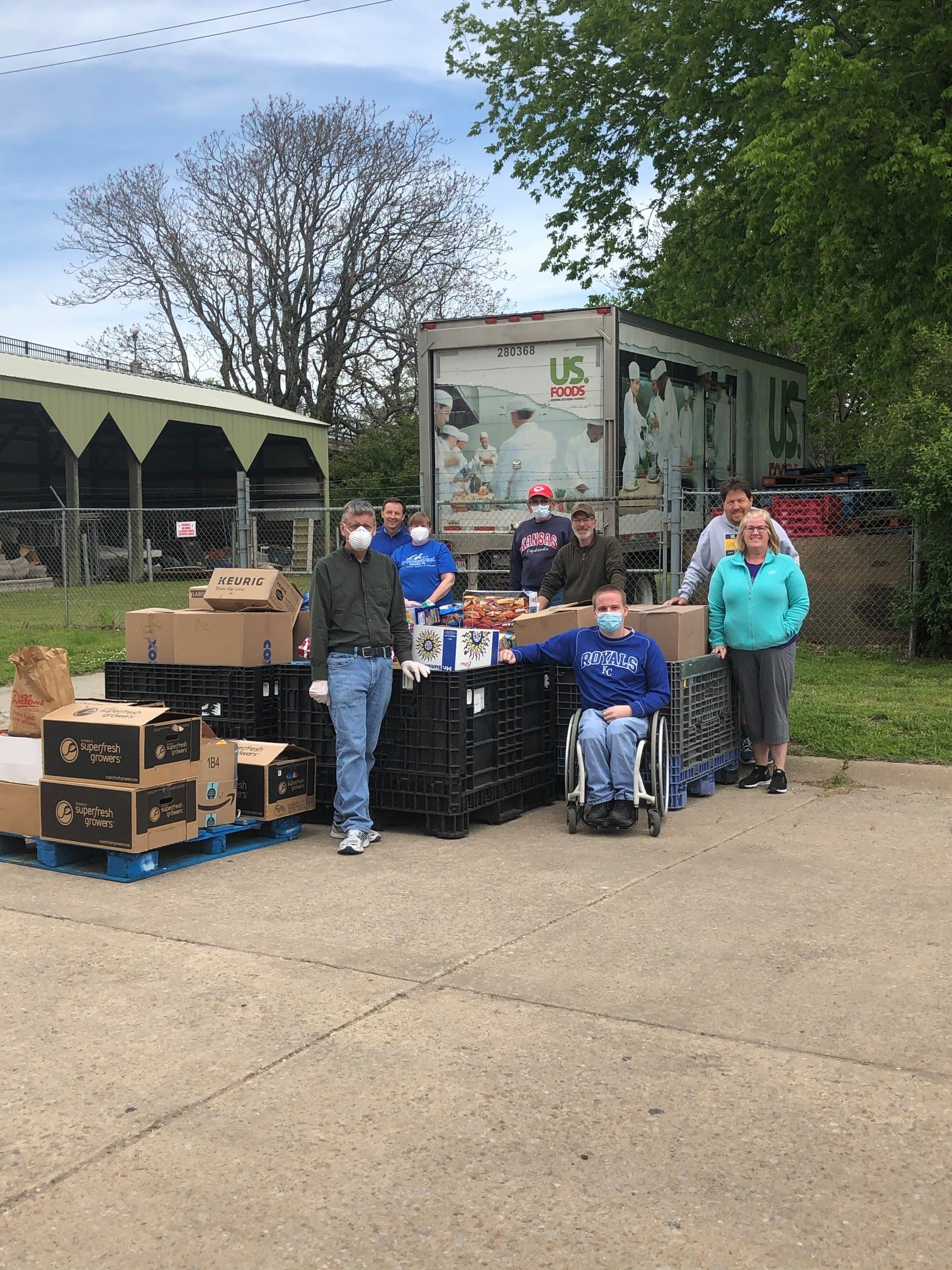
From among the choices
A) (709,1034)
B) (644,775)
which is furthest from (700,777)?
(709,1034)

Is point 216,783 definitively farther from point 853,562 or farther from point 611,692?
point 853,562

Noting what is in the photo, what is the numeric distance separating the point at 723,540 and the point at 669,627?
1.43 meters

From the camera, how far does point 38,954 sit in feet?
17.0

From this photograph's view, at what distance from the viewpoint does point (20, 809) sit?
6.82 m

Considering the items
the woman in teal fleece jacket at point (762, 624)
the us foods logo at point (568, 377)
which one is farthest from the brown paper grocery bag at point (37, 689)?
the us foods logo at point (568, 377)

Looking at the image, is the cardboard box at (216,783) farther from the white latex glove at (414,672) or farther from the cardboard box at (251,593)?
the cardboard box at (251,593)

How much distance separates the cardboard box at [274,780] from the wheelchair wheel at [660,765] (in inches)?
77.4

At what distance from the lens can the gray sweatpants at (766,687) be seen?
825 cm

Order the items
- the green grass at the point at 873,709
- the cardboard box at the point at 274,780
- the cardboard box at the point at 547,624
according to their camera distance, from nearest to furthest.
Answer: the cardboard box at the point at 274,780 → the cardboard box at the point at 547,624 → the green grass at the point at 873,709

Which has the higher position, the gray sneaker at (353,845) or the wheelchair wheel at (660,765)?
the wheelchair wheel at (660,765)

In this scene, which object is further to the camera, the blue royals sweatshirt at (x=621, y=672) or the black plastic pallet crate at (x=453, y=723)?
the blue royals sweatshirt at (x=621, y=672)

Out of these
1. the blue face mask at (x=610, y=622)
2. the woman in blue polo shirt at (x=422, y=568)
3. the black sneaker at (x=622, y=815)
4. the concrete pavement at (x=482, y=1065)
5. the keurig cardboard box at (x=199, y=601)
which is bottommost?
the concrete pavement at (x=482, y=1065)

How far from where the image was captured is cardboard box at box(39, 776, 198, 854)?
250 inches

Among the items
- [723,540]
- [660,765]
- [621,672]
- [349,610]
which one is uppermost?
[723,540]
